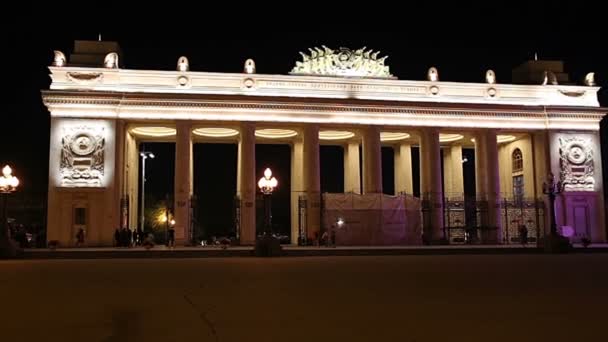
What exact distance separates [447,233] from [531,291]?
3367 centimetres

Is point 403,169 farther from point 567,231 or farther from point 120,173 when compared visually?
point 120,173

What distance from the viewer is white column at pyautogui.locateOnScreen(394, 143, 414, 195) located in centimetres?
4847

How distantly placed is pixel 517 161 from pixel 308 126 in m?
18.0

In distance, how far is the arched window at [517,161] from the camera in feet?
158

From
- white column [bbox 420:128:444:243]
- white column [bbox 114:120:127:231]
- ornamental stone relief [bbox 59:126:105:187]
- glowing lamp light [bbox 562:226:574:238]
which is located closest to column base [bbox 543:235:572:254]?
white column [bbox 420:128:444:243]

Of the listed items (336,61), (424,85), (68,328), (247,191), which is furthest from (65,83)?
(68,328)

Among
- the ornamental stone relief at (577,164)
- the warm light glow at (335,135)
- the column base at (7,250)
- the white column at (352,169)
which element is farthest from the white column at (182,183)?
the ornamental stone relief at (577,164)

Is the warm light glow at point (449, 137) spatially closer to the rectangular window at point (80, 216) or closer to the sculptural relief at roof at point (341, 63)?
the sculptural relief at roof at point (341, 63)

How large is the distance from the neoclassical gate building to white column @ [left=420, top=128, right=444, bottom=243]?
76mm

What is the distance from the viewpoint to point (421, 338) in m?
6.63

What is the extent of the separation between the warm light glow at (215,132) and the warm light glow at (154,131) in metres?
1.81

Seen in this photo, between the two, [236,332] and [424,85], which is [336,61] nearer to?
[424,85]

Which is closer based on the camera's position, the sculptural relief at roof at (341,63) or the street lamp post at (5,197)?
the street lamp post at (5,197)

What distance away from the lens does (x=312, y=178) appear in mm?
41688
